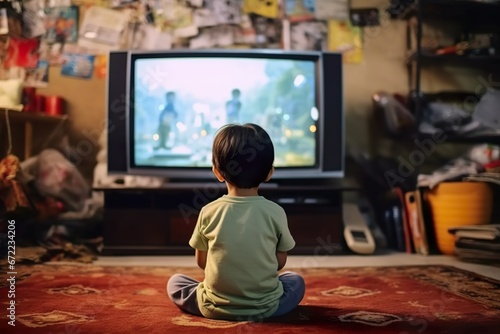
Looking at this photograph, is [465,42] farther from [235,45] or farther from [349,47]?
[235,45]

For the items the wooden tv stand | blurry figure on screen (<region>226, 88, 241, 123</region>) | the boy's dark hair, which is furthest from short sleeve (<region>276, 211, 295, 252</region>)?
blurry figure on screen (<region>226, 88, 241, 123</region>)

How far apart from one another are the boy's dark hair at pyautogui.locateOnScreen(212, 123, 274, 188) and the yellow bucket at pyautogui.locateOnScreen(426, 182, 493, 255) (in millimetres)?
1713

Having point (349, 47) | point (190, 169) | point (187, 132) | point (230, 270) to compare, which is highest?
point (349, 47)

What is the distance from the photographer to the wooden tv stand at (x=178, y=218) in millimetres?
2654

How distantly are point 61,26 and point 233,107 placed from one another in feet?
4.20

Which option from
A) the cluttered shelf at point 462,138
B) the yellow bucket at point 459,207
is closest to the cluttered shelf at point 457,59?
the cluttered shelf at point 462,138

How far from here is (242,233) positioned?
1225 millimetres

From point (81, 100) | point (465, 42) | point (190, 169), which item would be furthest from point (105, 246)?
point (465, 42)

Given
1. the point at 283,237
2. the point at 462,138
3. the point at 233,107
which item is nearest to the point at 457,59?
the point at 462,138

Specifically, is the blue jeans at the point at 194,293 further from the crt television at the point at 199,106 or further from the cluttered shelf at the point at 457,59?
the cluttered shelf at the point at 457,59

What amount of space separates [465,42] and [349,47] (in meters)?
0.67

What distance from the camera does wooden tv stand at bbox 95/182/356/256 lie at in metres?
2.65

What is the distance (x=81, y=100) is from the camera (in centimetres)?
318

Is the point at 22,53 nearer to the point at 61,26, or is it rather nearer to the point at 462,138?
the point at 61,26
